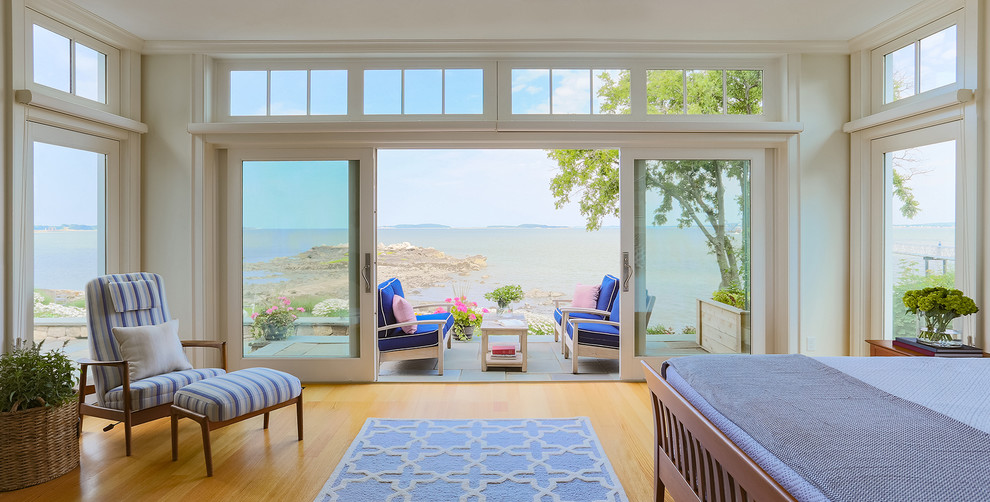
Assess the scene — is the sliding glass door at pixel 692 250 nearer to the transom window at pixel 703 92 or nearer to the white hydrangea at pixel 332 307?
the transom window at pixel 703 92

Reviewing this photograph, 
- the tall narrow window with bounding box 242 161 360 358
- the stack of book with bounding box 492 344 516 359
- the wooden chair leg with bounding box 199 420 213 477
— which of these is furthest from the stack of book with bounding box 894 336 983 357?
the wooden chair leg with bounding box 199 420 213 477

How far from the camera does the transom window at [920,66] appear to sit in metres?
3.52

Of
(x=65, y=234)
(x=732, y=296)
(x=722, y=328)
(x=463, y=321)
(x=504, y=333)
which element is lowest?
(x=463, y=321)

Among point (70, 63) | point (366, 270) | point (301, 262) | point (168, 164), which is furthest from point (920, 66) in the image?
point (70, 63)

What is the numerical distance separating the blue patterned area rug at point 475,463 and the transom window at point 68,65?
3126 mm

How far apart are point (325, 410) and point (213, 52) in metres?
2.93

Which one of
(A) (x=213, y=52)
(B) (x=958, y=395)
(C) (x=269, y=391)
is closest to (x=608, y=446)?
(B) (x=958, y=395)

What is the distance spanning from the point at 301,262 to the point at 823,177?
432 cm

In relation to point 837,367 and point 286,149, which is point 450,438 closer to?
point 837,367

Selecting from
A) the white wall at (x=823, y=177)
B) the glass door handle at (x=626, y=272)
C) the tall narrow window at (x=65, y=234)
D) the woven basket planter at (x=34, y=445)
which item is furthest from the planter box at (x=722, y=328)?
the tall narrow window at (x=65, y=234)

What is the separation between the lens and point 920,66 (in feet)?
12.3

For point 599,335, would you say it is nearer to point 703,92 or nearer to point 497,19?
point 703,92

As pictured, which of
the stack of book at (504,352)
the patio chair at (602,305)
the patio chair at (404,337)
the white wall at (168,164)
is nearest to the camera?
the white wall at (168,164)

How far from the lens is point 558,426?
3.29m
